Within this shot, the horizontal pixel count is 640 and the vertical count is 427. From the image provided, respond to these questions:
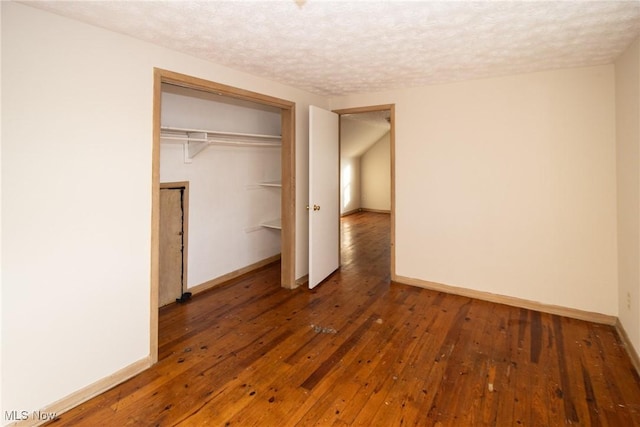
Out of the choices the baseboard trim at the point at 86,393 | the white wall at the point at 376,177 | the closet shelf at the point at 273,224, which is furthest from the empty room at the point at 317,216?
the white wall at the point at 376,177

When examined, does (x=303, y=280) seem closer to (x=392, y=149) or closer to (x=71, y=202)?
(x=392, y=149)

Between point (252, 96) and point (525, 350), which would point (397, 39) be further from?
point (525, 350)

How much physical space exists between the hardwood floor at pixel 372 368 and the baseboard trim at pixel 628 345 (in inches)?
1.7

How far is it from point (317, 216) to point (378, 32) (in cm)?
207

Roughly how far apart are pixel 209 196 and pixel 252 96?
4.28 feet

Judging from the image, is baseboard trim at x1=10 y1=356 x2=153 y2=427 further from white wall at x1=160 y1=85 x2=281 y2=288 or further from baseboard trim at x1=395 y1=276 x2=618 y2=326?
baseboard trim at x1=395 y1=276 x2=618 y2=326

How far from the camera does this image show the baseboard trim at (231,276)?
3.68 m

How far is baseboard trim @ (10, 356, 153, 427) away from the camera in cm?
178

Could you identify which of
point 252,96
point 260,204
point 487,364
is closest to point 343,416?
point 487,364

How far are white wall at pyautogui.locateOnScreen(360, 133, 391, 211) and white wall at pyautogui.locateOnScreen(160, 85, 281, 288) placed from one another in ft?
19.2

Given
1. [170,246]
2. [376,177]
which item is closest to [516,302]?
[170,246]

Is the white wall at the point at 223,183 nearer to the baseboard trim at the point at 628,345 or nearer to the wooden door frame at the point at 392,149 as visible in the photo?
the wooden door frame at the point at 392,149

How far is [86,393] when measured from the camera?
199 centimetres

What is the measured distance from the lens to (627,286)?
258 cm
